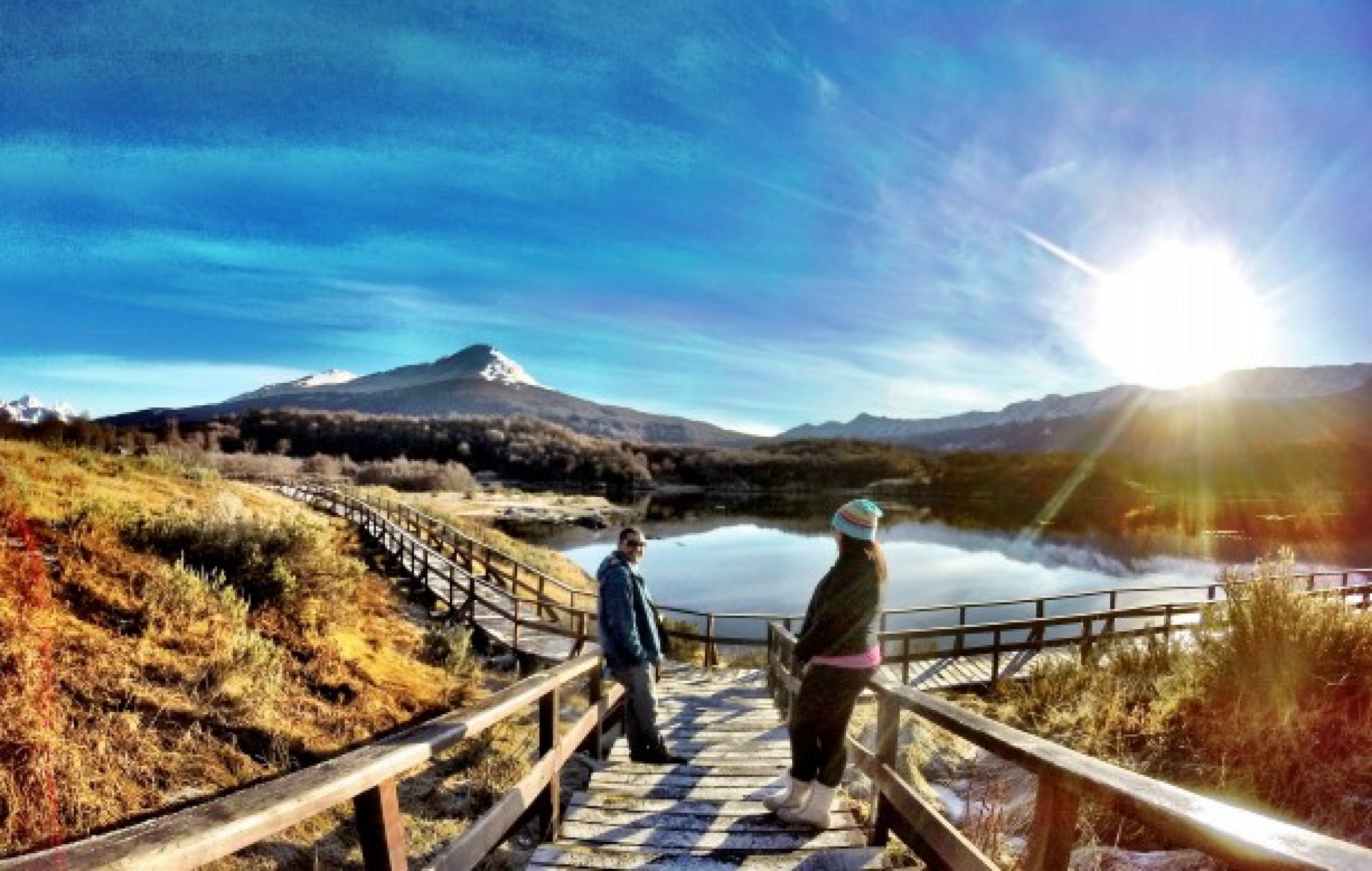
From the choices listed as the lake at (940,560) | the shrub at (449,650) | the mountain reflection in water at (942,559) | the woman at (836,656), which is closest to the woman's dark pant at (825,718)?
the woman at (836,656)

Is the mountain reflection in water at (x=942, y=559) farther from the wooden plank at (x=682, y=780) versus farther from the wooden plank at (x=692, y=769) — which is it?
the wooden plank at (x=682, y=780)

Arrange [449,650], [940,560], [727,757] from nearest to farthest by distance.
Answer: [727,757] < [449,650] < [940,560]

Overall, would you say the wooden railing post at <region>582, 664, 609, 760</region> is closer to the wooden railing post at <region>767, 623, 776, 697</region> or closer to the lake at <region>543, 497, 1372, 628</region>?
the wooden railing post at <region>767, 623, 776, 697</region>

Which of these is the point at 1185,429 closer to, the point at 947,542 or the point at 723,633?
the point at 947,542

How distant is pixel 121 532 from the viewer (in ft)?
25.8

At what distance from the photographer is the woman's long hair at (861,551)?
401 centimetres

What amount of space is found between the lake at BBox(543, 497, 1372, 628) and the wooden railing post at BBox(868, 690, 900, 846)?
19257mm

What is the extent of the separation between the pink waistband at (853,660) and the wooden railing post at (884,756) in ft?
0.54

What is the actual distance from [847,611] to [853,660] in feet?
0.87

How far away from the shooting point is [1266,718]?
5.17 m

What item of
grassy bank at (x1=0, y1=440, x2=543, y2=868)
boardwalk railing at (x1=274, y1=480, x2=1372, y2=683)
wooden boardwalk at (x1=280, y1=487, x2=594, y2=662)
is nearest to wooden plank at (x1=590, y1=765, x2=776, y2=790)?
grassy bank at (x1=0, y1=440, x2=543, y2=868)

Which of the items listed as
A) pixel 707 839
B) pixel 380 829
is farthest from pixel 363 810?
pixel 707 839

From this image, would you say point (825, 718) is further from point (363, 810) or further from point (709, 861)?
point (363, 810)

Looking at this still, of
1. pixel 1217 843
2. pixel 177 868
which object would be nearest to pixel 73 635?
pixel 177 868
